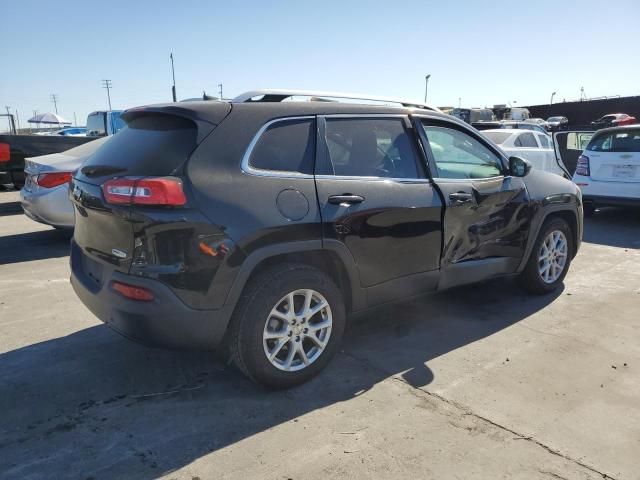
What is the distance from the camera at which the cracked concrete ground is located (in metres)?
2.64

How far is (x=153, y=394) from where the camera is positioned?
329 centimetres

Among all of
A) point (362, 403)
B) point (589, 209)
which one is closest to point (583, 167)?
point (589, 209)

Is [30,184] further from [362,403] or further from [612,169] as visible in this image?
[612,169]

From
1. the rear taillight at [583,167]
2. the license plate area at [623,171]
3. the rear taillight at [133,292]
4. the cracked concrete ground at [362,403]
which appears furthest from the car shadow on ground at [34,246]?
the license plate area at [623,171]

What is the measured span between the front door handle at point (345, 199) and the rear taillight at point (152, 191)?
952 mm

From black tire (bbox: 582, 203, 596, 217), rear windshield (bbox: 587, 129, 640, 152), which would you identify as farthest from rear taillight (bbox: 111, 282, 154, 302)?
black tire (bbox: 582, 203, 596, 217)

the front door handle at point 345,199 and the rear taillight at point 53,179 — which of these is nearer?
the front door handle at point 345,199

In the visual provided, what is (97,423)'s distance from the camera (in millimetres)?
2967

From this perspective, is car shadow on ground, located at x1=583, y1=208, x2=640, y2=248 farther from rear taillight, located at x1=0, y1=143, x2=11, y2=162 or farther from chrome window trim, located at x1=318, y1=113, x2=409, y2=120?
rear taillight, located at x1=0, y1=143, x2=11, y2=162

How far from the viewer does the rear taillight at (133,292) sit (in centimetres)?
289

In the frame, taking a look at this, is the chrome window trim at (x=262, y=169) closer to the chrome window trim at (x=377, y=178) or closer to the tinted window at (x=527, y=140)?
the chrome window trim at (x=377, y=178)

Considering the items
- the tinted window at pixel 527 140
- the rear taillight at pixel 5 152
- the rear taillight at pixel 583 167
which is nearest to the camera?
the rear taillight at pixel 583 167

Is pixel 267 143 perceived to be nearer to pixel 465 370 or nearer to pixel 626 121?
pixel 465 370

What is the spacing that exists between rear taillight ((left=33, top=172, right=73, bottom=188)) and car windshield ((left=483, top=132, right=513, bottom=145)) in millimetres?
8250
